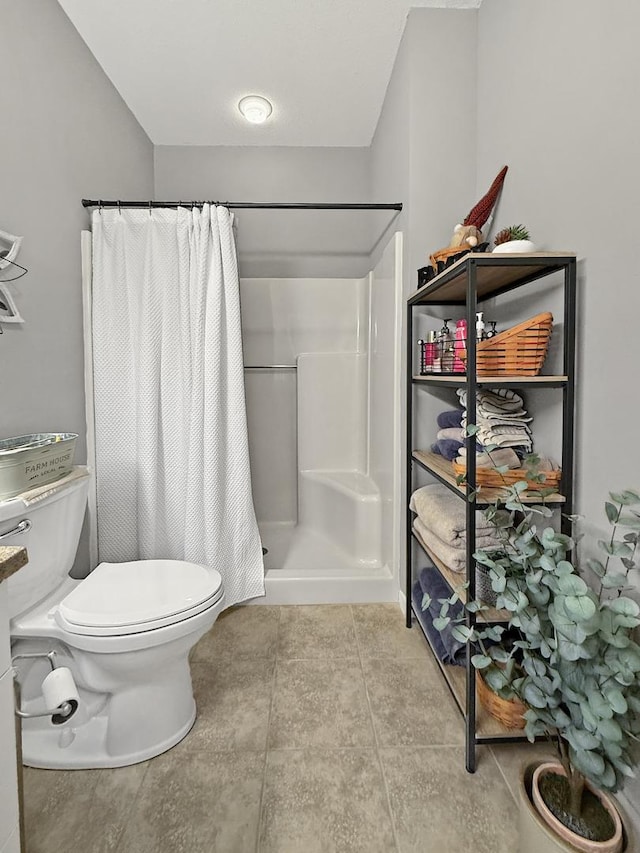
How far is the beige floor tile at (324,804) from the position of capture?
1129 millimetres

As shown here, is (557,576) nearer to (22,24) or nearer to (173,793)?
(173,793)

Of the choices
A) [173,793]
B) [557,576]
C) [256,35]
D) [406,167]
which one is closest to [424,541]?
[557,576]

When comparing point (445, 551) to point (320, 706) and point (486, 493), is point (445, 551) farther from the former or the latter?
point (320, 706)

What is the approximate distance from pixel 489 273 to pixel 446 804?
1.43m

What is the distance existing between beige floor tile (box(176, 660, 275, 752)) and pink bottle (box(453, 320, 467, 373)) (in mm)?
1240

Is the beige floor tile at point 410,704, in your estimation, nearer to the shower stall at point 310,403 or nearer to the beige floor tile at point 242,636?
the beige floor tile at point 242,636

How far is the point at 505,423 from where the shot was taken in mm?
1488

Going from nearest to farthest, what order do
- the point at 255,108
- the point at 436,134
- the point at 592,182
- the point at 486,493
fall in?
the point at 592,182 < the point at 486,493 < the point at 436,134 < the point at 255,108

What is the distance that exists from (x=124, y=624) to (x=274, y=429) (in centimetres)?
192

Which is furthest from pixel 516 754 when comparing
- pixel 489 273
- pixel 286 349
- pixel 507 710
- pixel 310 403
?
pixel 286 349

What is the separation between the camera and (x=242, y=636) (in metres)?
2.01

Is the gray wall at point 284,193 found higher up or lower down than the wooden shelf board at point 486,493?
higher up

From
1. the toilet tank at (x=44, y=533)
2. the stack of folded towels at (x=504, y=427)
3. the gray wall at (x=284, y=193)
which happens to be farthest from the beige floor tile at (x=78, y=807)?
the gray wall at (x=284, y=193)

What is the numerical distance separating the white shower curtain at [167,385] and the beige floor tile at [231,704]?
0.48 m
